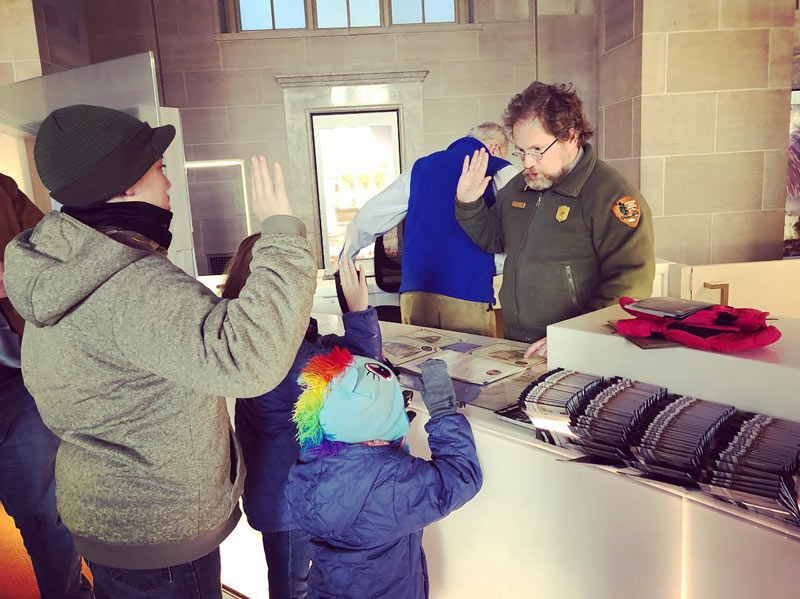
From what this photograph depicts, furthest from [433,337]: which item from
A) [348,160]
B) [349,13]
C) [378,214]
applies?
[349,13]

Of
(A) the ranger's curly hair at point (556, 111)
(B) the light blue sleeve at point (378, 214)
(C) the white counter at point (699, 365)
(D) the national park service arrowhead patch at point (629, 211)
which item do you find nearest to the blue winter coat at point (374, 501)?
(C) the white counter at point (699, 365)

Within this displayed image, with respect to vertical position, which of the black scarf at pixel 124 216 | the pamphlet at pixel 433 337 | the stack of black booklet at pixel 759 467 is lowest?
the pamphlet at pixel 433 337

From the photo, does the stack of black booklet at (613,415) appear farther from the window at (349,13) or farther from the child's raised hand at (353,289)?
the window at (349,13)

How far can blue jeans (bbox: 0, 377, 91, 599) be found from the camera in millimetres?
1816

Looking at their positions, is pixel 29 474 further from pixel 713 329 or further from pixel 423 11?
pixel 423 11

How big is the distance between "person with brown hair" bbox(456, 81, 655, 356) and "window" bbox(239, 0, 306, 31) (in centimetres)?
454

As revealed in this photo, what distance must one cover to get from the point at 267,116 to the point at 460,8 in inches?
87.3

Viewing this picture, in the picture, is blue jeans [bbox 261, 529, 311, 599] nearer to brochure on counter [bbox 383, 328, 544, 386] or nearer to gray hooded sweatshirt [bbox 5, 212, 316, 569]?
gray hooded sweatshirt [bbox 5, 212, 316, 569]

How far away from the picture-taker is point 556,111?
2.17 metres

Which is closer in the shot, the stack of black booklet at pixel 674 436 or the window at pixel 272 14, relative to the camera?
the stack of black booklet at pixel 674 436

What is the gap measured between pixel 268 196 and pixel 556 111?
140 cm

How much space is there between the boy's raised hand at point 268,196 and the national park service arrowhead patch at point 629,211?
4.43 feet

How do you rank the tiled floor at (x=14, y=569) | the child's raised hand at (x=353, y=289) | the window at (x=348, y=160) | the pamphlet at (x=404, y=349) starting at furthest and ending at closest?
the window at (x=348, y=160) < the tiled floor at (x=14, y=569) < the pamphlet at (x=404, y=349) < the child's raised hand at (x=353, y=289)

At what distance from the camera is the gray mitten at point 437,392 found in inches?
51.8
